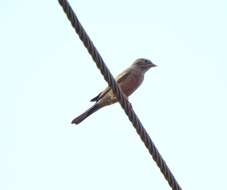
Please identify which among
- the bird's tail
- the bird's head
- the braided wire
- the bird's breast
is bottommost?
the braided wire

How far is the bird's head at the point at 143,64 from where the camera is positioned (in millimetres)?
10823

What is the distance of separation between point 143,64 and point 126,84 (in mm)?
955

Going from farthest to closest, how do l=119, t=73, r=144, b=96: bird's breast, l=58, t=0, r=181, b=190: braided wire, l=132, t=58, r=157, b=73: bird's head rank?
l=132, t=58, r=157, b=73: bird's head, l=119, t=73, r=144, b=96: bird's breast, l=58, t=0, r=181, b=190: braided wire

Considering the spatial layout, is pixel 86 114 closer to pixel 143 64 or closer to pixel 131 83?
pixel 131 83

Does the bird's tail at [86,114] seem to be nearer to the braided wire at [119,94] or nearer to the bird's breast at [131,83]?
the bird's breast at [131,83]

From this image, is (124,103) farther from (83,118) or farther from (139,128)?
(83,118)

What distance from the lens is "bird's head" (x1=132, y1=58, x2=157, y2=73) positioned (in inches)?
426

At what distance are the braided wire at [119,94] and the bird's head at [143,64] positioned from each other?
4.84 meters

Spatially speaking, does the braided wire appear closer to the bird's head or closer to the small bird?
the small bird

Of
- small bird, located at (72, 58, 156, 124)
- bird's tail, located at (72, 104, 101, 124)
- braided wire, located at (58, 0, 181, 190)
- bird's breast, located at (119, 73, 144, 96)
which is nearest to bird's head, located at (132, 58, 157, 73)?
small bird, located at (72, 58, 156, 124)

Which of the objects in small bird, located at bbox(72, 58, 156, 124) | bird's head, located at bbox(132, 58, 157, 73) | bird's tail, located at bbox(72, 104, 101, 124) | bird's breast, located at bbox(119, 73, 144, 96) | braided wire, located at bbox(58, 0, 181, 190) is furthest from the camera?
bird's head, located at bbox(132, 58, 157, 73)

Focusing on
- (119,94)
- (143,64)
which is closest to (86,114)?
(143,64)

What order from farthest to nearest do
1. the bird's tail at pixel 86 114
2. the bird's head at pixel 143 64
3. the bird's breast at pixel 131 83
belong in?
the bird's head at pixel 143 64, the bird's breast at pixel 131 83, the bird's tail at pixel 86 114

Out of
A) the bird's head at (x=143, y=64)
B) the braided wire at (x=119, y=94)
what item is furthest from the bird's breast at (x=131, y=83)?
the braided wire at (x=119, y=94)
